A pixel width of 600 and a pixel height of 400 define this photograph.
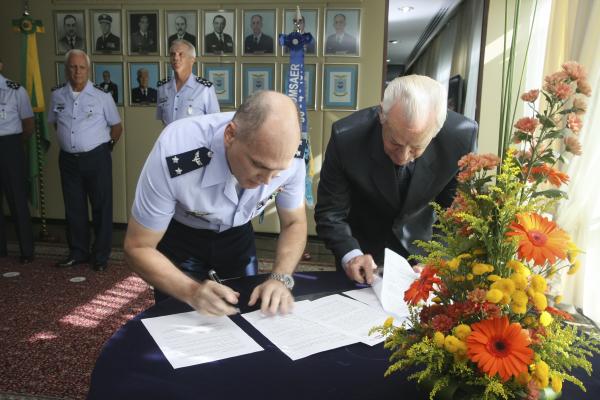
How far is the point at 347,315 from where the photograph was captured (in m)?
1.22

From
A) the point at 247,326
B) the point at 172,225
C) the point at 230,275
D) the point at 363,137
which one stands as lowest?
the point at 230,275

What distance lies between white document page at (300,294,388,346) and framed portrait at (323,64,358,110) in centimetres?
361

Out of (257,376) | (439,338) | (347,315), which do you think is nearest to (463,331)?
(439,338)

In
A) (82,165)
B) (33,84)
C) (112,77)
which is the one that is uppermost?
(112,77)

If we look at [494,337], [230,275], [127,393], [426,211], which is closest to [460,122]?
[426,211]

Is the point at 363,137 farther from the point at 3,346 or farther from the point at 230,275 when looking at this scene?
the point at 3,346

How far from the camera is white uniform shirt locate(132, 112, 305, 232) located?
51.7 inches

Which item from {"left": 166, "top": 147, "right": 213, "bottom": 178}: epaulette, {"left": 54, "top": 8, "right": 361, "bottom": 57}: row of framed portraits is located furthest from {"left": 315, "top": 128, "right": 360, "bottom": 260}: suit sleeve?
{"left": 54, "top": 8, "right": 361, "bottom": 57}: row of framed portraits

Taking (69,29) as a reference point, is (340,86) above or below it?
below

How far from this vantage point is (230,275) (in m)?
1.80

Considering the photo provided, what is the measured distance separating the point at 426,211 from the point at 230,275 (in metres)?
0.79

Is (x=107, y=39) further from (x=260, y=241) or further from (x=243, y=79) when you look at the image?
(x=260, y=241)

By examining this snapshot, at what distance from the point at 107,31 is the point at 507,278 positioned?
5.23m

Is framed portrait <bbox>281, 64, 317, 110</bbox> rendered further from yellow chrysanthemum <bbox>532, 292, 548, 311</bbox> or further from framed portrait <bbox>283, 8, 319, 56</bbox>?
yellow chrysanthemum <bbox>532, 292, 548, 311</bbox>
